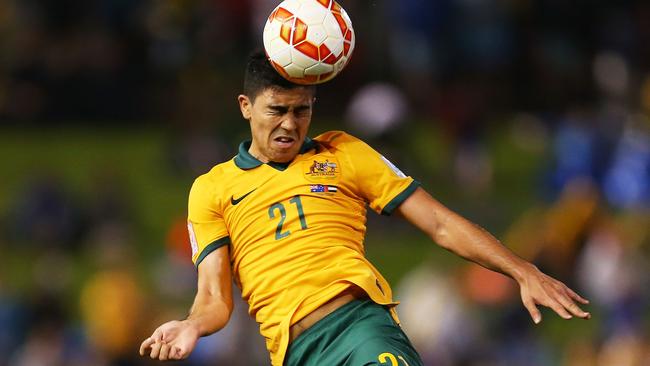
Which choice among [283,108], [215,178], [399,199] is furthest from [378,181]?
[215,178]

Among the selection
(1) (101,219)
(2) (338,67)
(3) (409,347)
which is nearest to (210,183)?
(2) (338,67)

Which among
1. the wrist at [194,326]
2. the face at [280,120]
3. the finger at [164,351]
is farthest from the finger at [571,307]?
the finger at [164,351]

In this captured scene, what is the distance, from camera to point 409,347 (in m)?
6.06

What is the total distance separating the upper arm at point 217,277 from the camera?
245 inches

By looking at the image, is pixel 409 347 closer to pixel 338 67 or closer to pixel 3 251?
pixel 338 67

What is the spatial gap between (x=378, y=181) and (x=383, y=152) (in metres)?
7.43

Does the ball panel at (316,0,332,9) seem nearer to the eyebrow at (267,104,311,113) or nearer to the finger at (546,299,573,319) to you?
the eyebrow at (267,104,311,113)

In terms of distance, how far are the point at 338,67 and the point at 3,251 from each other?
948cm

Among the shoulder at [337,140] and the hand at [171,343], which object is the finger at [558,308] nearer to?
the shoulder at [337,140]

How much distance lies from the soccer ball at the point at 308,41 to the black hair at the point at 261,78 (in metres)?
0.04

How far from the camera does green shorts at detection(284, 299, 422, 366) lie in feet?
19.4

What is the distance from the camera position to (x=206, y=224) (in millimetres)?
6328

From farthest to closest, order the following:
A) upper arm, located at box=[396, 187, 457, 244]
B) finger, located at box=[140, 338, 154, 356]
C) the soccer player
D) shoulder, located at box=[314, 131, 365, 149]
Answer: shoulder, located at box=[314, 131, 365, 149], upper arm, located at box=[396, 187, 457, 244], the soccer player, finger, located at box=[140, 338, 154, 356]

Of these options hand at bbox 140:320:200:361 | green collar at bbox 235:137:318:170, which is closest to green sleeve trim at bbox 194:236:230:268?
green collar at bbox 235:137:318:170
